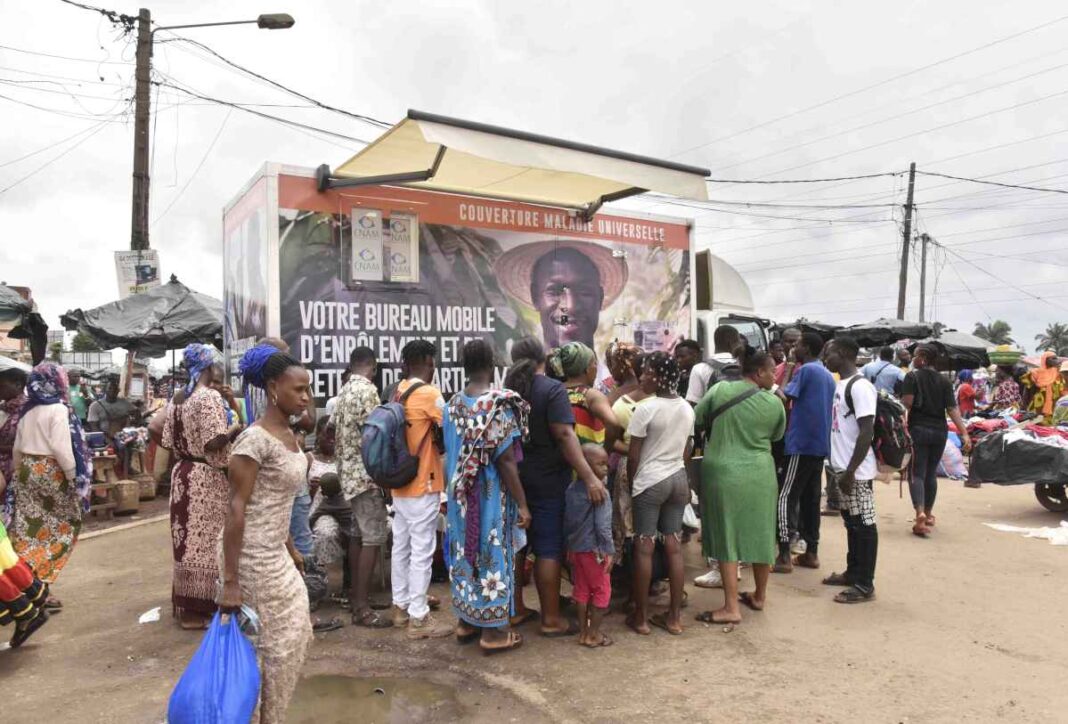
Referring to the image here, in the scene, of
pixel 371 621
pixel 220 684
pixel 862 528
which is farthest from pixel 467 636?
pixel 862 528

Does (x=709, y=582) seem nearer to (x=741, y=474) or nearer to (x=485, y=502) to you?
→ (x=741, y=474)

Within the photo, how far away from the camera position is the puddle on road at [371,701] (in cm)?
346

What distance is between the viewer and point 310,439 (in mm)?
5668

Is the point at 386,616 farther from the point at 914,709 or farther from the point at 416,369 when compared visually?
the point at 914,709

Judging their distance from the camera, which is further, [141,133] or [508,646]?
[141,133]

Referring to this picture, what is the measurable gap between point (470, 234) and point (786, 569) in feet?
12.3

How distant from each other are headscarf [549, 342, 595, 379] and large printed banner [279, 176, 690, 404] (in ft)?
6.16

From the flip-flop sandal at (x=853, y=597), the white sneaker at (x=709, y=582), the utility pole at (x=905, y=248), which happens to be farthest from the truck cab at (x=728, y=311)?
the utility pole at (x=905, y=248)

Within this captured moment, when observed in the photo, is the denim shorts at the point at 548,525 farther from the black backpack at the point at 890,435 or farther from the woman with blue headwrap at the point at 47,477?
the woman with blue headwrap at the point at 47,477

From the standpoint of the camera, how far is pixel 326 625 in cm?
464

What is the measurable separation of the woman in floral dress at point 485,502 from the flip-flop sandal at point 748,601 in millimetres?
1666

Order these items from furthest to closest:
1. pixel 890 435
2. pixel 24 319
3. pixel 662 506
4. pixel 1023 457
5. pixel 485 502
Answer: pixel 24 319 → pixel 1023 457 → pixel 890 435 → pixel 662 506 → pixel 485 502

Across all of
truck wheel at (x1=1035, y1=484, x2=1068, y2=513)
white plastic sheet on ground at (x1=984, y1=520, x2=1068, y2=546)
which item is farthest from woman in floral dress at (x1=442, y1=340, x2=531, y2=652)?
truck wheel at (x1=1035, y1=484, x2=1068, y2=513)

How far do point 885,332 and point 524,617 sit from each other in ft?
48.1
